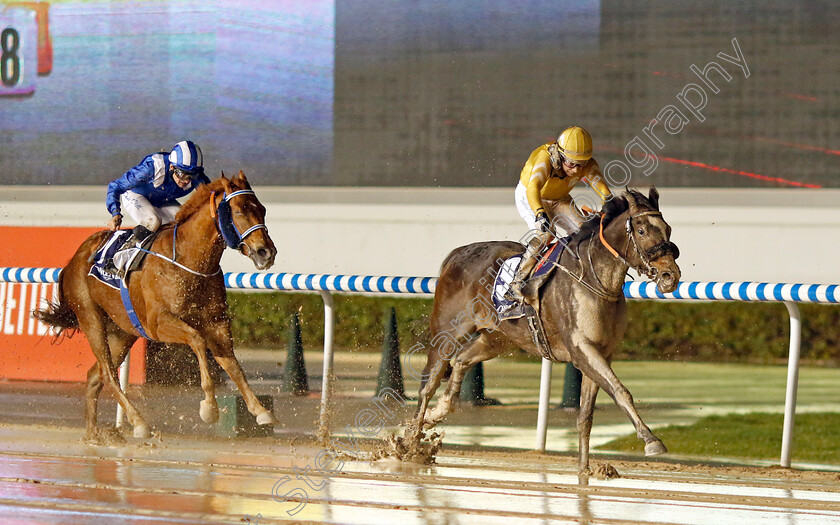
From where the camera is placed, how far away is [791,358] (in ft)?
21.4

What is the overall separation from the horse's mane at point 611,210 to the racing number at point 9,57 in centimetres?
1277

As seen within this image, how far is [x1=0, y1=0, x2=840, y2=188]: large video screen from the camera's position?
14.7m

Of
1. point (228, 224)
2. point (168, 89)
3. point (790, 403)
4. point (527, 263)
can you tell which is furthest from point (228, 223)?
point (168, 89)

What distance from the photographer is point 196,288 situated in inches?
270

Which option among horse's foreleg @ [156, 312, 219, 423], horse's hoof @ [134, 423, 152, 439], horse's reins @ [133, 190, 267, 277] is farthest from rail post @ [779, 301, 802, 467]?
horse's hoof @ [134, 423, 152, 439]

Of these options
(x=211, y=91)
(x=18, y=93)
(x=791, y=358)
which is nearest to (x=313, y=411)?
(x=791, y=358)

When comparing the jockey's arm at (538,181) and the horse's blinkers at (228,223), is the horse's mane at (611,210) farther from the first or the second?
the horse's blinkers at (228,223)

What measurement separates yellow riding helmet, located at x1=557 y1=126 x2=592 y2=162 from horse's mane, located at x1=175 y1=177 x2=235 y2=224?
73.9 inches

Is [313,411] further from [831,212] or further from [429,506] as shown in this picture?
[831,212]

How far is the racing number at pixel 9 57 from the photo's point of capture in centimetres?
1711

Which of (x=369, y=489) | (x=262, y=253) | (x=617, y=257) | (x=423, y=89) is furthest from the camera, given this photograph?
(x=423, y=89)

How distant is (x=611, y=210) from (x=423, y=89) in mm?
9802

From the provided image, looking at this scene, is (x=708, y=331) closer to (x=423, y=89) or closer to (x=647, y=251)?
(x=423, y=89)

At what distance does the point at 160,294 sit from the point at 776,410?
18.5ft
